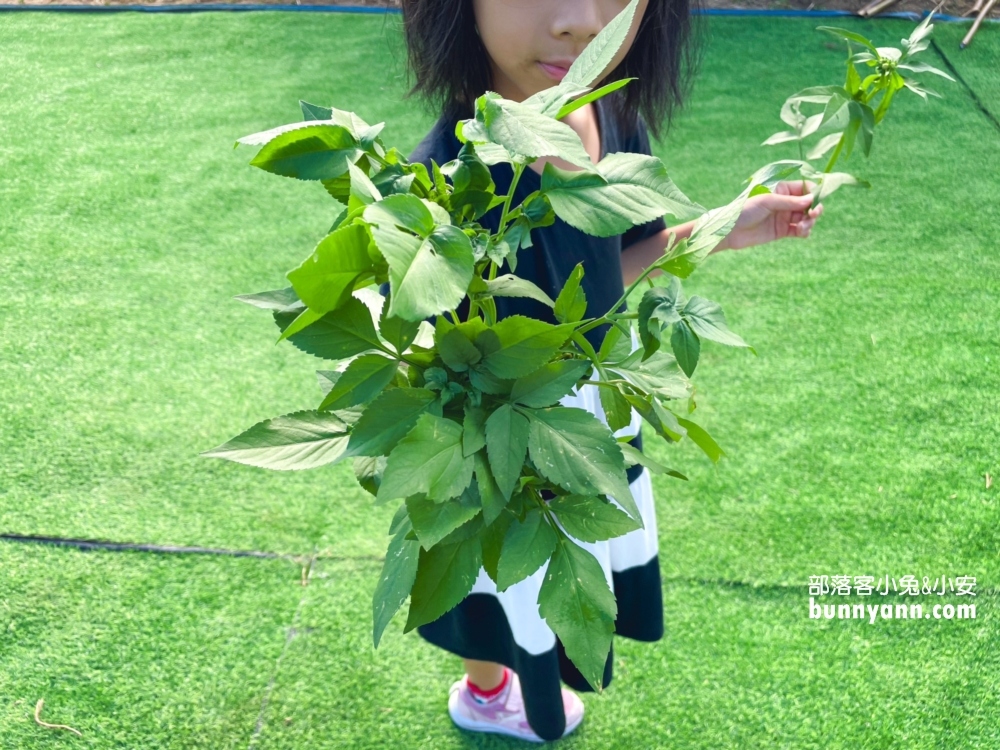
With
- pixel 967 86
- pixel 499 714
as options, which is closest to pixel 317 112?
pixel 499 714

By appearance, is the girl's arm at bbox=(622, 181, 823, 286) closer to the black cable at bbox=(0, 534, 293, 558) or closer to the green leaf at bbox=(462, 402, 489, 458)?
the green leaf at bbox=(462, 402, 489, 458)

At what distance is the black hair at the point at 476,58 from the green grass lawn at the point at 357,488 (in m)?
0.95

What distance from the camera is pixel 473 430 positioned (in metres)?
0.44

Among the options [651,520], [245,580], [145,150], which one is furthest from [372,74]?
[651,520]

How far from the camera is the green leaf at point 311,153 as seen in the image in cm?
40

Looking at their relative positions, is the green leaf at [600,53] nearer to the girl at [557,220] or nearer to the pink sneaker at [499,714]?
the girl at [557,220]

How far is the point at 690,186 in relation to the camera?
2943 mm

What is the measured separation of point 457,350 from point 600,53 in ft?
0.57

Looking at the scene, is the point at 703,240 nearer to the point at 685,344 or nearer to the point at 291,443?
the point at 685,344

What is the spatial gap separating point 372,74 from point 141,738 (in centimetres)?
303

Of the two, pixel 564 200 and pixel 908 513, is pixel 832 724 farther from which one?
pixel 564 200

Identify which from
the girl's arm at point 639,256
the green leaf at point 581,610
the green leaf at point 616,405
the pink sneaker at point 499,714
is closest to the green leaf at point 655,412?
the green leaf at point 616,405

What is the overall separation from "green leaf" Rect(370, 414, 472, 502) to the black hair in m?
0.61

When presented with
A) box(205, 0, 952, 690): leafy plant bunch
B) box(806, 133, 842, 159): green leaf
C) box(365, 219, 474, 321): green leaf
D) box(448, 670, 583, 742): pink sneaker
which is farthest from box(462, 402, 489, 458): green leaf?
box(448, 670, 583, 742): pink sneaker
